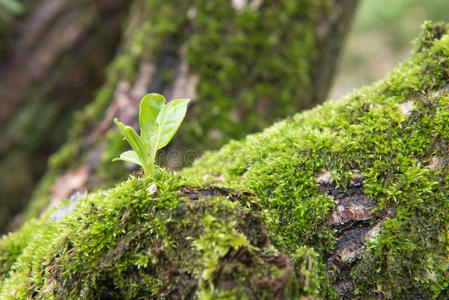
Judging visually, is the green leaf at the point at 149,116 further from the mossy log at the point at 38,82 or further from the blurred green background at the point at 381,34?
the blurred green background at the point at 381,34

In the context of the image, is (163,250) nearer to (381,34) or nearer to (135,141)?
(135,141)

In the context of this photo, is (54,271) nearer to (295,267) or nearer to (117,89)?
(295,267)

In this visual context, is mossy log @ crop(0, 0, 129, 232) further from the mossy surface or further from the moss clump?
the moss clump

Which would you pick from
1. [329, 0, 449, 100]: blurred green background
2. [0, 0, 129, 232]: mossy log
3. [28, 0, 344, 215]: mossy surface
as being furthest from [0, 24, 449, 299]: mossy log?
[329, 0, 449, 100]: blurred green background

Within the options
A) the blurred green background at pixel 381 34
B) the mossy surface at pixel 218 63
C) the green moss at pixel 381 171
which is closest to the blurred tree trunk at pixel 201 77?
the mossy surface at pixel 218 63

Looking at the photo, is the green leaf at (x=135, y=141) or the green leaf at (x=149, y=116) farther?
the green leaf at (x=149, y=116)

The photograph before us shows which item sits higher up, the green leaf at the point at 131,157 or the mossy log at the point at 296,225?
the green leaf at the point at 131,157

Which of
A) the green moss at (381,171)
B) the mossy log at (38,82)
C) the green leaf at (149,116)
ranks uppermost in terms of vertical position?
the mossy log at (38,82)
